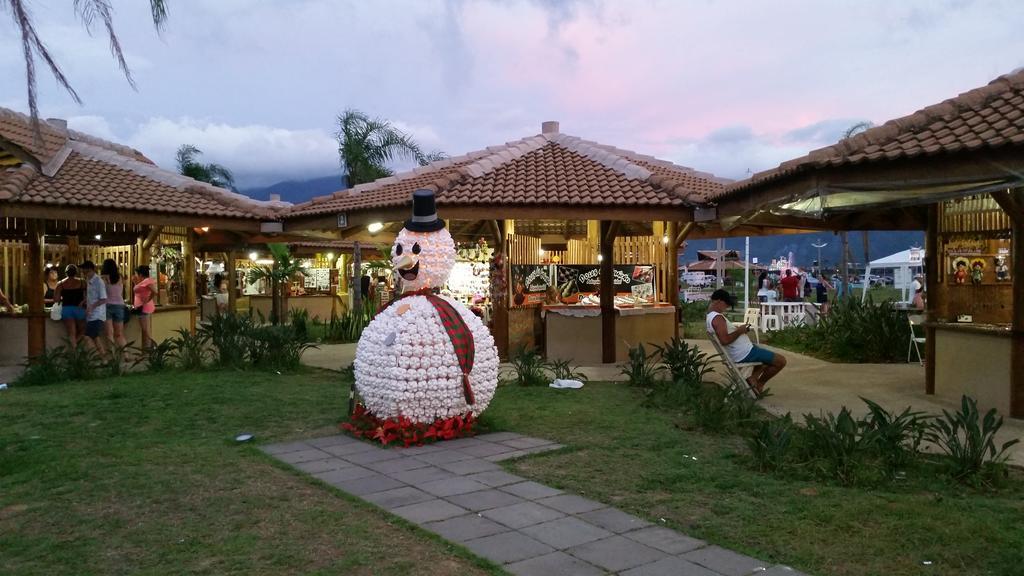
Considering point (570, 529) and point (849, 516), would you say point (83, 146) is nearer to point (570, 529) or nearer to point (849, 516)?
point (570, 529)

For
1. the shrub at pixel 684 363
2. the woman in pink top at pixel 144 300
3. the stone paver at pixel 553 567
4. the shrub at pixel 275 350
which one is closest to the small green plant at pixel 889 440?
the stone paver at pixel 553 567

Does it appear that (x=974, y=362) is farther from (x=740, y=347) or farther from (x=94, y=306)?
(x=94, y=306)

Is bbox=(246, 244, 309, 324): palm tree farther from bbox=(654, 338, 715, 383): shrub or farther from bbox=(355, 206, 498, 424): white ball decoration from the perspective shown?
bbox=(355, 206, 498, 424): white ball decoration

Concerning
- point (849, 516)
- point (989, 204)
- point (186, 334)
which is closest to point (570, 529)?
point (849, 516)

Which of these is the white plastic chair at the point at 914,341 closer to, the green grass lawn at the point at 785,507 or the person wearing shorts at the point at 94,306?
the green grass lawn at the point at 785,507

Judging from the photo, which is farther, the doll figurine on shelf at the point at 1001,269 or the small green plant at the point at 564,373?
the small green plant at the point at 564,373

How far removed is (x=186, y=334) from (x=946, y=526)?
1028 centimetres

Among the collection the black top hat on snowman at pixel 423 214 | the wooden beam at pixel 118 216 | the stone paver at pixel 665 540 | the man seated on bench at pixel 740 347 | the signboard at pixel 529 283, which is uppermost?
the wooden beam at pixel 118 216

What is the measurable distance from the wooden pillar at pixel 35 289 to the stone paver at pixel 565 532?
1096 cm

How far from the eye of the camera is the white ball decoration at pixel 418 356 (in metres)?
6.52

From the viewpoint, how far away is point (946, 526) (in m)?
4.30

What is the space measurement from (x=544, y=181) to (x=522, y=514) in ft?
26.8

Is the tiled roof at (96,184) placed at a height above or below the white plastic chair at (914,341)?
above

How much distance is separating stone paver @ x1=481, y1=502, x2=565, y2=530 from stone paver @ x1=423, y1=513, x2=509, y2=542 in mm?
71
